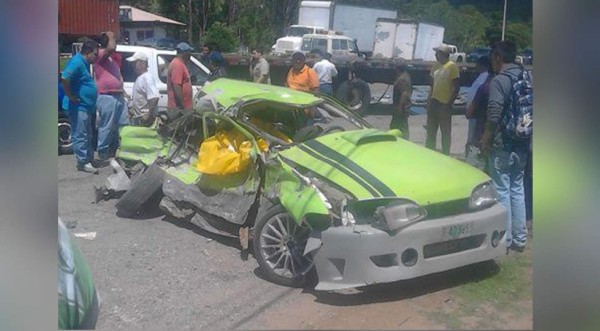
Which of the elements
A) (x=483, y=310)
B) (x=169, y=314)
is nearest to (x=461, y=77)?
(x=483, y=310)

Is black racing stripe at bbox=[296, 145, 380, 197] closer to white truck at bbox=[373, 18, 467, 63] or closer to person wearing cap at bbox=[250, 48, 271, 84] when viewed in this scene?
person wearing cap at bbox=[250, 48, 271, 84]

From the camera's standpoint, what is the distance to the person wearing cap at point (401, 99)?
406 cm

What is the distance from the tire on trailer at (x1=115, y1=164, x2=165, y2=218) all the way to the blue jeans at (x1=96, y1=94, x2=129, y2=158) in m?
0.26

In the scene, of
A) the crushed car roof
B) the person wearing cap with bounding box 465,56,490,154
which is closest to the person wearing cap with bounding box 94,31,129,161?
the crushed car roof

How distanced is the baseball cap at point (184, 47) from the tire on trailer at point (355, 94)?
89 cm

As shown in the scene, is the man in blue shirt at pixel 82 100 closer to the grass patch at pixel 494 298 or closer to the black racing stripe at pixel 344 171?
the black racing stripe at pixel 344 171

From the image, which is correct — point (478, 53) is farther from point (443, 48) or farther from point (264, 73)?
point (264, 73)

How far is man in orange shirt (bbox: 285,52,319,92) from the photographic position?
4133 mm

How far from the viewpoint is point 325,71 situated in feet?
14.1

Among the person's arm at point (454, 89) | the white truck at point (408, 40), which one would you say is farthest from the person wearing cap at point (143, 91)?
the person's arm at point (454, 89)

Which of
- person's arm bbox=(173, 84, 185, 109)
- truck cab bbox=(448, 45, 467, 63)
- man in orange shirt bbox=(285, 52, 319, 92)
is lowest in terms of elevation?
person's arm bbox=(173, 84, 185, 109)
